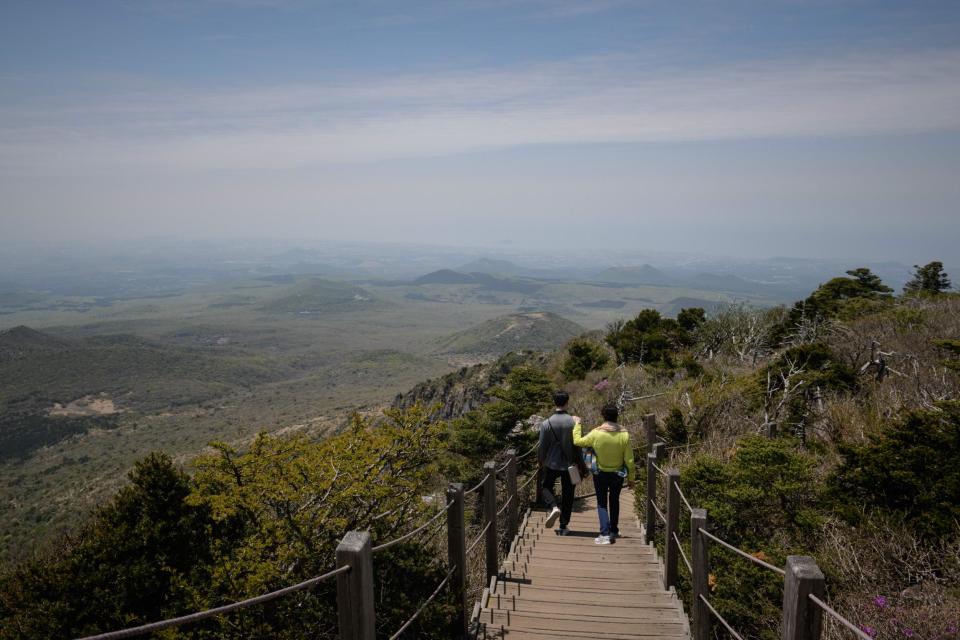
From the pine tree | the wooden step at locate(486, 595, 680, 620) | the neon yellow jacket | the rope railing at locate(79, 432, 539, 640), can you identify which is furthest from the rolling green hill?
the wooden step at locate(486, 595, 680, 620)

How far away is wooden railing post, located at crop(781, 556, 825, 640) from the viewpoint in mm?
2451

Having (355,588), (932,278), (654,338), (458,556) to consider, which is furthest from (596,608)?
(932,278)

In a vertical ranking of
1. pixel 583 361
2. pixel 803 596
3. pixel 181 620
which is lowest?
pixel 583 361

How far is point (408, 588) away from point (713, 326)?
62.7 feet

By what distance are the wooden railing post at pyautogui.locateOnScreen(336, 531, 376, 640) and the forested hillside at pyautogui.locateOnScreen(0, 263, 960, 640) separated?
1815mm

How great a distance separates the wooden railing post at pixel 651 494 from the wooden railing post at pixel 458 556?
10.3ft

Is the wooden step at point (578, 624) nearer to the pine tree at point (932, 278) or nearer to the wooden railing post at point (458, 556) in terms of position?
the wooden railing post at point (458, 556)

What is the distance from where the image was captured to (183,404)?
106438 millimetres

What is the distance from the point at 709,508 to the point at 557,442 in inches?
78.7

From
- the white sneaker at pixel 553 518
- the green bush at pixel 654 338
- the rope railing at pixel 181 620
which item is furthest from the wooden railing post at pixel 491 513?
the green bush at pixel 654 338

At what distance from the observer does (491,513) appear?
545 centimetres

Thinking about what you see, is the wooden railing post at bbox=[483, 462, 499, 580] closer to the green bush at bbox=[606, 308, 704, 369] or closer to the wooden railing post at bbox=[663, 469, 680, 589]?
the wooden railing post at bbox=[663, 469, 680, 589]

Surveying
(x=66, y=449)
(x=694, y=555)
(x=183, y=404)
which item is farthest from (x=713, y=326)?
(x=183, y=404)

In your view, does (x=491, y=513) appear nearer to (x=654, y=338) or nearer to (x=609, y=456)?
(x=609, y=456)
